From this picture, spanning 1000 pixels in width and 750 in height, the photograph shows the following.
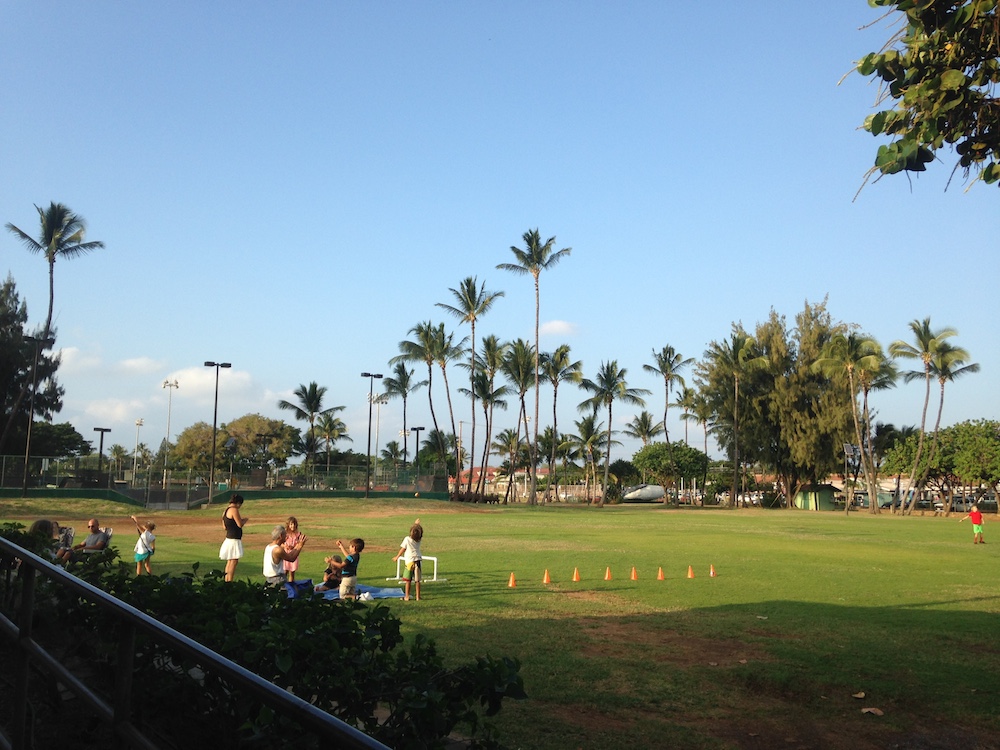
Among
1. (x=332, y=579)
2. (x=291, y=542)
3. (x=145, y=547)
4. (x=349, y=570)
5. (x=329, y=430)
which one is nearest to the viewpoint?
(x=349, y=570)

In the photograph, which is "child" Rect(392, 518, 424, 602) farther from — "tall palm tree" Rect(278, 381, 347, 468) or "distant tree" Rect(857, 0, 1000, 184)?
"tall palm tree" Rect(278, 381, 347, 468)

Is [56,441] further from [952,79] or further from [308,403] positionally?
[952,79]

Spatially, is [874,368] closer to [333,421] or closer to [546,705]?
[333,421]

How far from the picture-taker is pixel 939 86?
18.3ft

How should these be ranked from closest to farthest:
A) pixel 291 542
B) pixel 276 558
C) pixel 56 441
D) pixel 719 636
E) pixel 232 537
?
pixel 719 636 → pixel 276 558 → pixel 291 542 → pixel 232 537 → pixel 56 441

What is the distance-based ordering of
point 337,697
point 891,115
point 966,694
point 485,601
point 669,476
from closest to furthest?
1. point 337,697
2. point 891,115
3. point 966,694
4. point 485,601
5. point 669,476

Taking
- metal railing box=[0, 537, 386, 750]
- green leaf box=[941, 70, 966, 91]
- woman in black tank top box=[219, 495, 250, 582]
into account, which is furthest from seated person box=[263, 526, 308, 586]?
green leaf box=[941, 70, 966, 91]

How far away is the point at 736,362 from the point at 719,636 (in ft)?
235

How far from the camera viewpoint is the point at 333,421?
102 m

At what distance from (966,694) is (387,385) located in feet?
262

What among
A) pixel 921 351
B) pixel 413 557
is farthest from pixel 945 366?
pixel 413 557

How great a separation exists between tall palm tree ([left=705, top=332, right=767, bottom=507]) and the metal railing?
77272 mm

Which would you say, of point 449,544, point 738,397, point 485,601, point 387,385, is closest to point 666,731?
point 485,601

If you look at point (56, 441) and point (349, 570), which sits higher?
point (56, 441)
